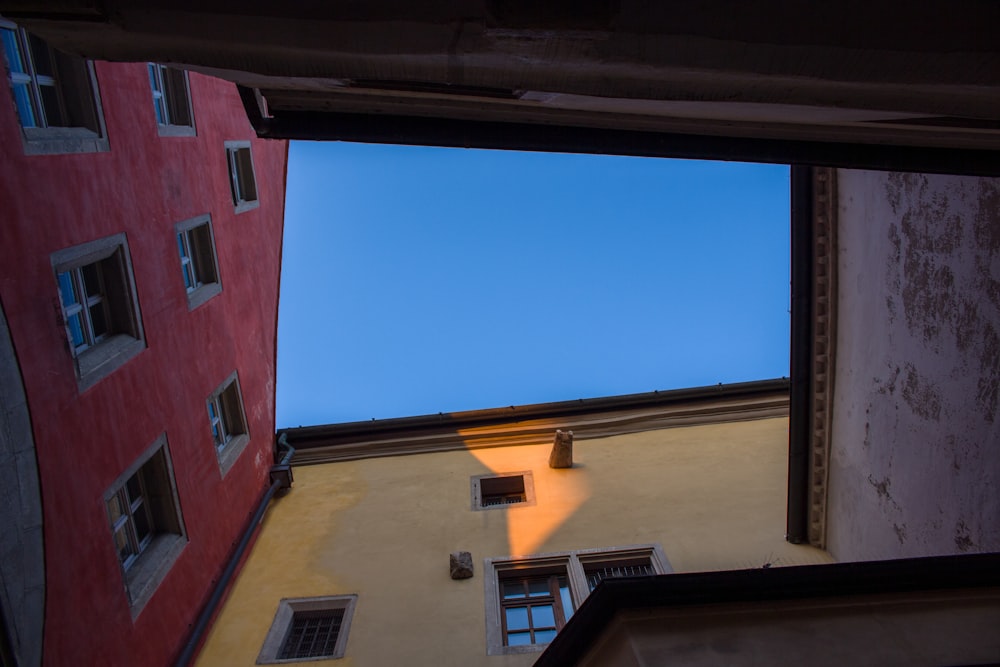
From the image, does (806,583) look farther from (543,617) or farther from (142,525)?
(142,525)

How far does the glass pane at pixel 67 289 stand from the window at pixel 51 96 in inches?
51.3

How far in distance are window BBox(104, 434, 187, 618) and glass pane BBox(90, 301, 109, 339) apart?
4.80 ft

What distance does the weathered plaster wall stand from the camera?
23.1ft

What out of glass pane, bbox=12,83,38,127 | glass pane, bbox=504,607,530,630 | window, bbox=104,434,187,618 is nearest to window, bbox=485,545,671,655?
glass pane, bbox=504,607,530,630

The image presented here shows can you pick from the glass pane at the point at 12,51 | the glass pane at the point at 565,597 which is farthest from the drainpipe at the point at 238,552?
the glass pane at the point at 12,51

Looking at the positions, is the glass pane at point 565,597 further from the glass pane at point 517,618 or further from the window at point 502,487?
the window at point 502,487

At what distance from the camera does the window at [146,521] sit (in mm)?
7672

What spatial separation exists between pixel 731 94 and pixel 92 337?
23.5ft

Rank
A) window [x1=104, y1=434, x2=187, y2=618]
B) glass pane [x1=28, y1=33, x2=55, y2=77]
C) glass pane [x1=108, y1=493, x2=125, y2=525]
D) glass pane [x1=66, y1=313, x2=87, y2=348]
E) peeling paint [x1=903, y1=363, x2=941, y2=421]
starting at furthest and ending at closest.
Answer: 1. peeling paint [x1=903, y1=363, x2=941, y2=421]
2. window [x1=104, y1=434, x2=187, y2=618]
3. glass pane [x1=108, y1=493, x2=125, y2=525]
4. glass pane [x1=66, y1=313, x2=87, y2=348]
5. glass pane [x1=28, y1=33, x2=55, y2=77]

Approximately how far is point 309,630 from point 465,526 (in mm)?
2949

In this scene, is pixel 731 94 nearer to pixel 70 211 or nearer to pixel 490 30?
pixel 490 30

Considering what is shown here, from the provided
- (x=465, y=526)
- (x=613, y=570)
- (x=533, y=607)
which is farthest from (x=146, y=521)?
(x=613, y=570)

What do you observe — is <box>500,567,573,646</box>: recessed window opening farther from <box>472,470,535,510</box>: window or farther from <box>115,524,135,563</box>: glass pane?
<box>115,524,135,563</box>: glass pane

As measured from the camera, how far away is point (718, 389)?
14.6 meters
